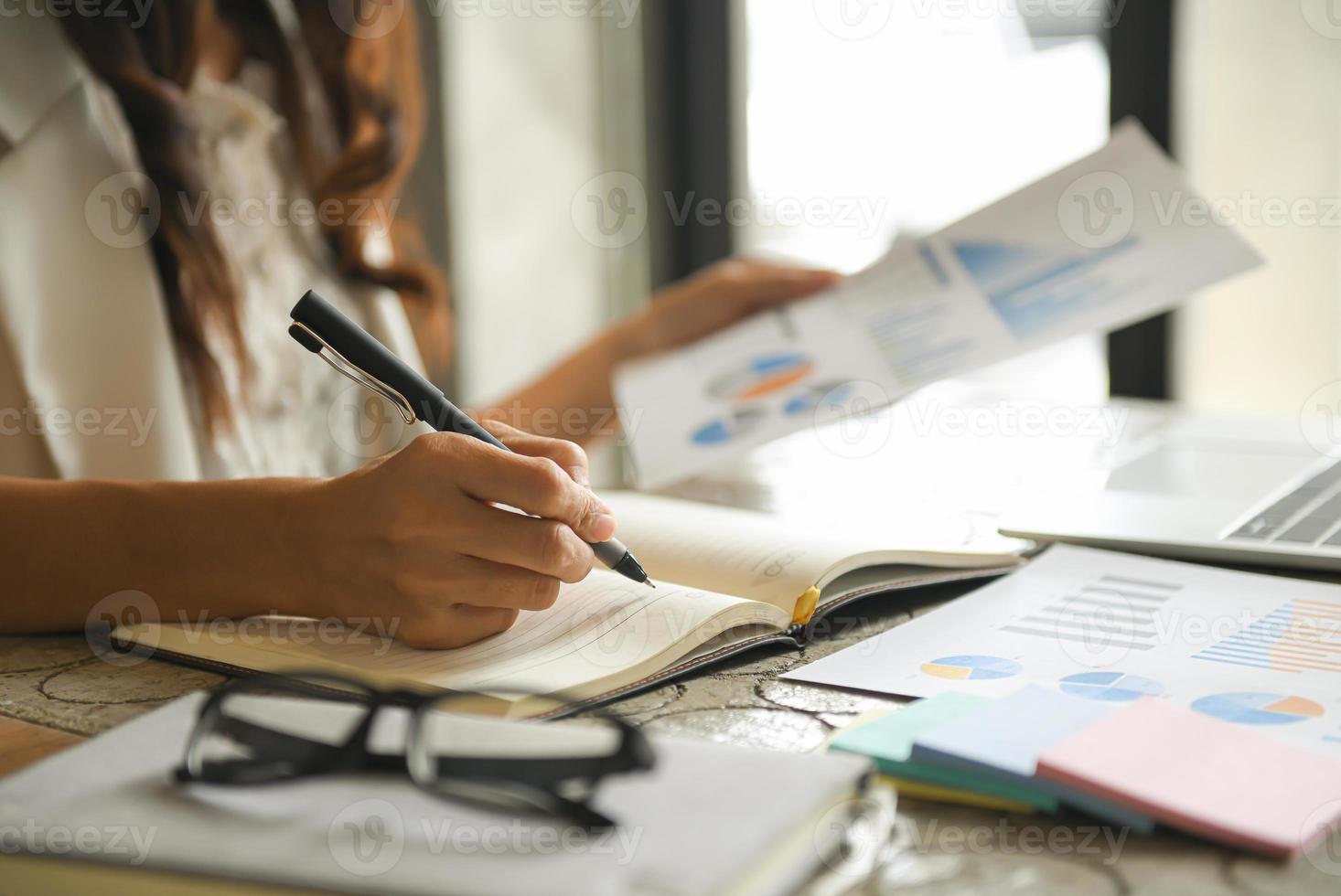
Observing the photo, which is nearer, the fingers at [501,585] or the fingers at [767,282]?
the fingers at [501,585]

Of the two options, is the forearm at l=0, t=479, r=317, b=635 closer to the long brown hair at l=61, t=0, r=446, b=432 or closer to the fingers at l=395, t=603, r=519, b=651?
the fingers at l=395, t=603, r=519, b=651

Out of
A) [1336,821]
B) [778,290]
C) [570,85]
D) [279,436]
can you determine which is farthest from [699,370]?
[570,85]

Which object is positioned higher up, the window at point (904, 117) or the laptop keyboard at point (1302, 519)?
the window at point (904, 117)

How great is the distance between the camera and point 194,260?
1079mm

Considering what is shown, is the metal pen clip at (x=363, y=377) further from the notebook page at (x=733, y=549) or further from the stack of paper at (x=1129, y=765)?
the stack of paper at (x=1129, y=765)

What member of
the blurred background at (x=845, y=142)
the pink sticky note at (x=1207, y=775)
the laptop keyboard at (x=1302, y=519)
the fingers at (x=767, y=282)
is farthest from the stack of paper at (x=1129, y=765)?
the blurred background at (x=845, y=142)

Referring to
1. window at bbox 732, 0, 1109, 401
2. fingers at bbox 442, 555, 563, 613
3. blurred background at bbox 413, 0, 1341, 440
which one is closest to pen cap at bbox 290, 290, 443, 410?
fingers at bbox 442, 555, 563, 613

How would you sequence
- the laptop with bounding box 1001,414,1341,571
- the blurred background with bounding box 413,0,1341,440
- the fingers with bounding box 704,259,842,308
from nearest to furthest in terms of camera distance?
the laptop with bounding box 1001,414,1341,571, the fingers with bounding box 704,259,842,308, the blurred background with bounding box 413,0,1341,440

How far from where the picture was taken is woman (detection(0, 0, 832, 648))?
59 cm

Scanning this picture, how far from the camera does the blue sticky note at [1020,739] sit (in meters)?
0.41

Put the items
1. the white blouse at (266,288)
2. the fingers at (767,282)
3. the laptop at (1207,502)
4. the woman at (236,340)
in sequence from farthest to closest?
1. the fingers at (767,282)
2. the white blouse at (266,288)
3. the laptop at (1207,502)
4. the woman at (236,340)

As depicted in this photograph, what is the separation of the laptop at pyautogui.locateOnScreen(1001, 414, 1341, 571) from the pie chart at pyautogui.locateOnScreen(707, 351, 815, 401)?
0.26 meters

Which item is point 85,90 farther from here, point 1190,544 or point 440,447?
point 1190,544

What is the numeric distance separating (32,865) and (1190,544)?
2.12 ft
